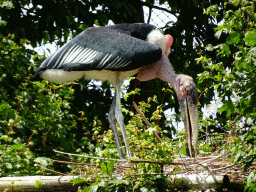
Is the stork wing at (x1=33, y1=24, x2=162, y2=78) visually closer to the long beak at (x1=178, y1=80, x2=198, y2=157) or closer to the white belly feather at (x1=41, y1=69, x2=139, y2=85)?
the white belly feather at (x1=41, y1=69, x2=139, y2=85)

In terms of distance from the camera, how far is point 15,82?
593 centimetres

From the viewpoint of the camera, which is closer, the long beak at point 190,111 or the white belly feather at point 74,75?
the long beak at point 190,111

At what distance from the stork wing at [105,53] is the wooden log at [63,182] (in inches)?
44.0

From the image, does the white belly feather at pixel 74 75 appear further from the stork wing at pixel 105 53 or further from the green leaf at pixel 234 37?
the green leaf at pixel 234 37

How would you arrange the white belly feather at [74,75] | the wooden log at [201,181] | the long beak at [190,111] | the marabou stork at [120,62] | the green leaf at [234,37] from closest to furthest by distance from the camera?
the wooden log at [201,181] < the green leaf at [234,37] < the long beak at [190,111] < the marabou stork at [120,62] < the white belly feather at [74,75]

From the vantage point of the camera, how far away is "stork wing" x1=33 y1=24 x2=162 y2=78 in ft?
14.6

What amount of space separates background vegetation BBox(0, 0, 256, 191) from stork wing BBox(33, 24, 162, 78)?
0.45 meters

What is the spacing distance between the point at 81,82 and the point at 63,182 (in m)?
3.25

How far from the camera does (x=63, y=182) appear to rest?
365cm

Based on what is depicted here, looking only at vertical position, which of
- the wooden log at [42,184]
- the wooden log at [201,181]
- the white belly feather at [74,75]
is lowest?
the wooden log at [42,184]

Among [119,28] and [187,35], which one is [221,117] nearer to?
[119,28]

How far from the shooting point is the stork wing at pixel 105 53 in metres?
4.44

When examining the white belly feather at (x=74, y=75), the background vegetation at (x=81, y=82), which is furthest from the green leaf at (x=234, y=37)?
the white belly feather at (x=74, y=75)

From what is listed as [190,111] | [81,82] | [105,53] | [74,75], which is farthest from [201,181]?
[81,82]
